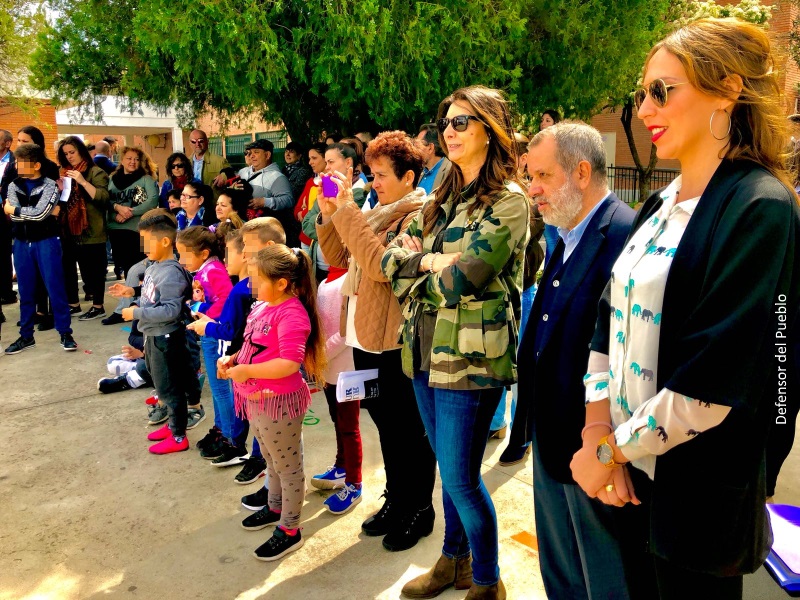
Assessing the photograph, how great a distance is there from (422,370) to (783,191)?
1540 mm

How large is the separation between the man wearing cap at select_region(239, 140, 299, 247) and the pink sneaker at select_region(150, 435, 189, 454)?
2476 millimetres

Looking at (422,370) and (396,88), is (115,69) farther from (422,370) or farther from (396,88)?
(422,370)

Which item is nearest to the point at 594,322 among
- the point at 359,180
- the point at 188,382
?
the point at 359,180

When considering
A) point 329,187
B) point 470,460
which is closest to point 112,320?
point 329,187

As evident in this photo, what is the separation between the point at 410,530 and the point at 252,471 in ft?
4.09

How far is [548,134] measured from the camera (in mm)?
2252

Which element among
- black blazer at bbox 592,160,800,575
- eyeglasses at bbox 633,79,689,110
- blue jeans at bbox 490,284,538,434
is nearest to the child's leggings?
blue jeans at bbox 490,284,538,434

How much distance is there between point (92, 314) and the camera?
27.7 feet

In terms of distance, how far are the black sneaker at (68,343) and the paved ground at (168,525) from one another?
1813mm

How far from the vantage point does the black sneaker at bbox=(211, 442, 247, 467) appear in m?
4.28

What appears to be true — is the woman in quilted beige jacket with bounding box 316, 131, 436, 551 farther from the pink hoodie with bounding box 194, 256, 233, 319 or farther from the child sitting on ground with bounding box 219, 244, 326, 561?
the pink hoodie with bounding box 194, 256, 233, 319

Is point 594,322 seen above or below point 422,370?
above

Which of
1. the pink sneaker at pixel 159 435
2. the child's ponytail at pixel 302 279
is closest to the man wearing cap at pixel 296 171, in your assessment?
the pink sneaker at pixel 159 435

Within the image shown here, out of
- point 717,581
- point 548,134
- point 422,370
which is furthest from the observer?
point 422,370
